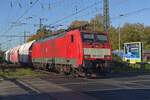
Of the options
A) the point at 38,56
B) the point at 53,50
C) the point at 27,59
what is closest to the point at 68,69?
the point at 53,50

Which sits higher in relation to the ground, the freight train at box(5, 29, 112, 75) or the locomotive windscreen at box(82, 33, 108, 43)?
the locomotive windscreen at box(82, 33, 108, 43)

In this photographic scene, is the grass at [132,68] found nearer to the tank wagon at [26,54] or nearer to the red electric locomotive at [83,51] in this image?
the red electric locomotive at [83,51]

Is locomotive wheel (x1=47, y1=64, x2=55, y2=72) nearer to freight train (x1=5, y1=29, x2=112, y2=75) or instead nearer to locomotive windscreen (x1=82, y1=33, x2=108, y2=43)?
freight train (x1=5, y1=29, x2=112, y2=75)

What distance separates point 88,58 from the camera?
2938 cm

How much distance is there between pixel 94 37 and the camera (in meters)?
30.4

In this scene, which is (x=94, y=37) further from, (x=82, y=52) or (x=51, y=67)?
(x=51, y=67)

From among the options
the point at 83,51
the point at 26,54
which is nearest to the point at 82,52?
the point at 83,51

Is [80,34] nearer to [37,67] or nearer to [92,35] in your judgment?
[92,35]

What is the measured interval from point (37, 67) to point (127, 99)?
31882 mm

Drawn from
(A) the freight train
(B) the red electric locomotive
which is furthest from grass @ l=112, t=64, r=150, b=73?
(B) the red electric locomotive

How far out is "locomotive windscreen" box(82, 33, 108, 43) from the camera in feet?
98.8

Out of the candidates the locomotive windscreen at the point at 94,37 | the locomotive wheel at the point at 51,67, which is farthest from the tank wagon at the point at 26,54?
the locomotive windscreen at the point at 94,37

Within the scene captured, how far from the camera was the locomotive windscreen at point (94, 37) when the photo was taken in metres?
30.1

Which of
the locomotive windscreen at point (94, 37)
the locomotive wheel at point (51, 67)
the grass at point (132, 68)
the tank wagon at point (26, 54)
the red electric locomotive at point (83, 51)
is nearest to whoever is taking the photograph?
the red electric locomotive at point (83, 51)
